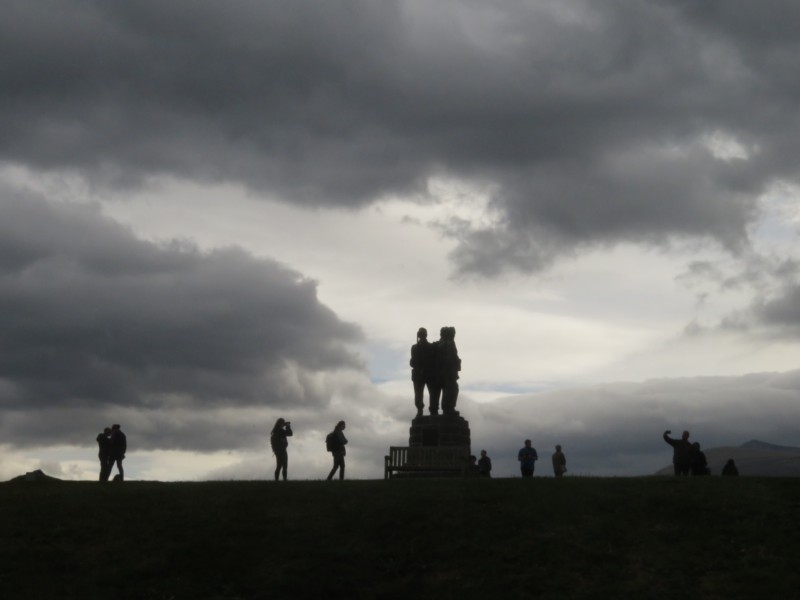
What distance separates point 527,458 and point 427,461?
129 inches

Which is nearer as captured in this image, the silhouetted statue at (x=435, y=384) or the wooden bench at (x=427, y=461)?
the wooden bench at (x=427, y=461)

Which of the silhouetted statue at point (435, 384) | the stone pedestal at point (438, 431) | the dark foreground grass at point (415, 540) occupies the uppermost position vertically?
the silhouetted statue at point (435, 384)

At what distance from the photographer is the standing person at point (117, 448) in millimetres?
35125

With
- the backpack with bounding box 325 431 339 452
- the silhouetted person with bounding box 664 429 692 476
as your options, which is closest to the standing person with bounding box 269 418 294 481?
the backpack with bounding box 325 431 339 452

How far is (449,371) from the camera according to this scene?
4059cm

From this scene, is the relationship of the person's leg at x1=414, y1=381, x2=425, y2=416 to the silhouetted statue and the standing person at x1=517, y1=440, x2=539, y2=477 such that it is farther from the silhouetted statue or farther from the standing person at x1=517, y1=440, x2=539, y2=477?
the standing person at x1=517, y1=440, x2=539, y2=477

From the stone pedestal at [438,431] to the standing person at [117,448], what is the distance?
33.6ft

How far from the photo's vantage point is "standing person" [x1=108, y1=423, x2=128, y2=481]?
115ft

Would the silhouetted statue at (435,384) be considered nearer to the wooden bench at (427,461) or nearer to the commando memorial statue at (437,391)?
the commando memorial statue at (437,391)

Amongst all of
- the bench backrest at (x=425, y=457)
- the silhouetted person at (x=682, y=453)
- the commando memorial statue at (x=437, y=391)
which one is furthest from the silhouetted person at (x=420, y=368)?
the silhouetted person at (x=682, y=453)

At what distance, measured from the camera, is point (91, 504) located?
28.9 meters

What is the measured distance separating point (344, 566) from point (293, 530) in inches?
101

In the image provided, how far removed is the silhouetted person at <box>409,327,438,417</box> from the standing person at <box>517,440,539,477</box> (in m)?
6.23

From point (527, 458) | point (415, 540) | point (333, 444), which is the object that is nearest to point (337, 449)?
point (333, 444)
